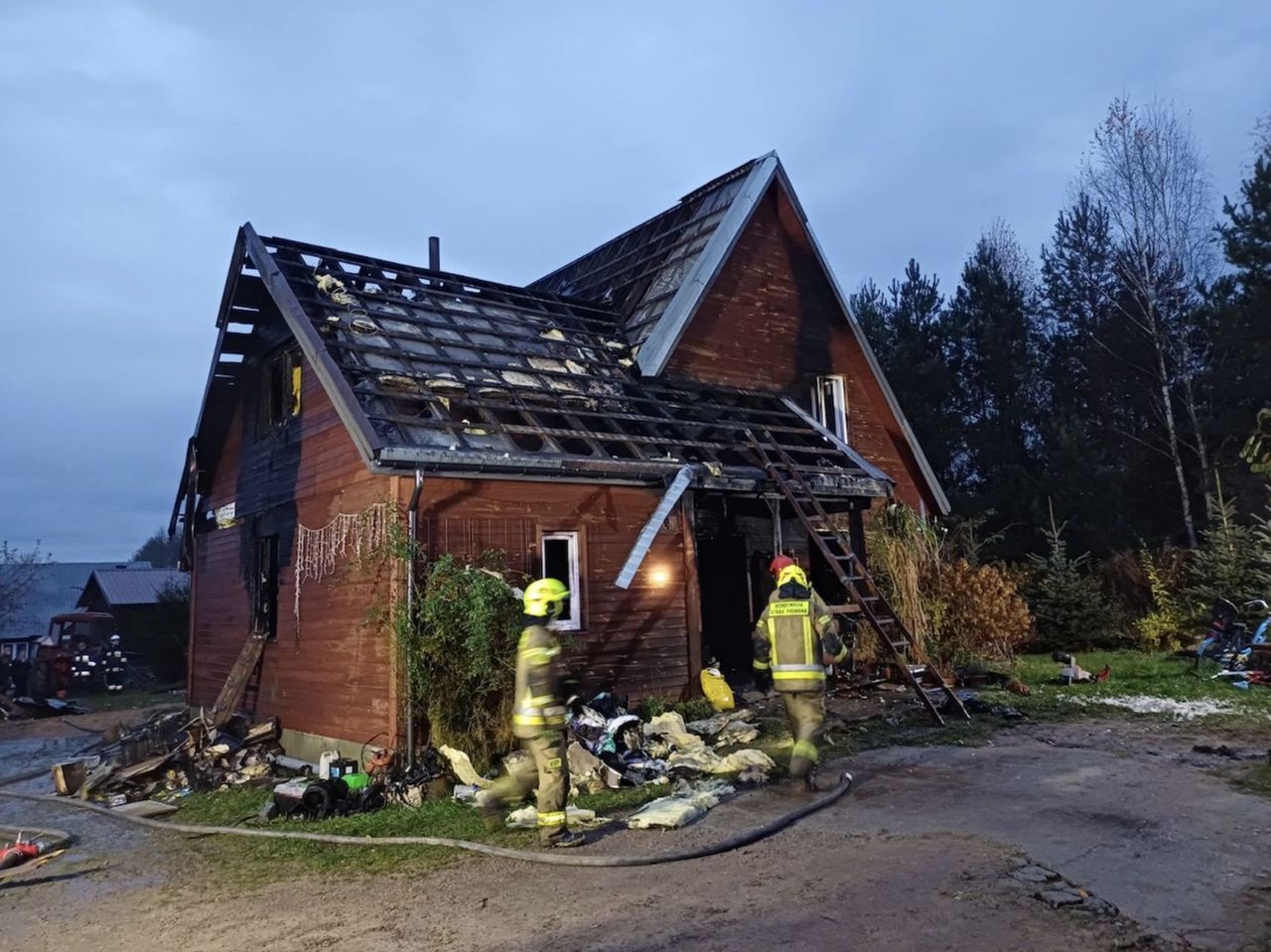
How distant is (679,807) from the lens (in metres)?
6.93

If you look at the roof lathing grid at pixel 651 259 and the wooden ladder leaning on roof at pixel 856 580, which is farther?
the roof lathing grid at pixel 651 259

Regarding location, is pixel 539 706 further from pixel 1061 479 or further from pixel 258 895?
pixel 1061 479

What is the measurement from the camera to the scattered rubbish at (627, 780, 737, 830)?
22.1ft

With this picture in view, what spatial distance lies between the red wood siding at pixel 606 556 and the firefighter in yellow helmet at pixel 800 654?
296cm

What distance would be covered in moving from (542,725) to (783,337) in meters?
12.3

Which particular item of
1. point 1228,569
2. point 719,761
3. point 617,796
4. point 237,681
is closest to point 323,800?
point 617,796

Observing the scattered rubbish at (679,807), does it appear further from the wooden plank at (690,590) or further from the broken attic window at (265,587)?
the broken attic window at (265,587)

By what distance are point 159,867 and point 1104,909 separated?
22.1ft

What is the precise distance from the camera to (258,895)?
235 inches

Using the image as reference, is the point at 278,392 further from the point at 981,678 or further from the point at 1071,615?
the point at 1071,615

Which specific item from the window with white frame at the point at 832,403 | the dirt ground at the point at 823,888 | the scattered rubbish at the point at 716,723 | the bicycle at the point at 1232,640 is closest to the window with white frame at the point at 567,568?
the scattered rubbish at the point at 716,723

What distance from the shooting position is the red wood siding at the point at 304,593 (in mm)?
10172

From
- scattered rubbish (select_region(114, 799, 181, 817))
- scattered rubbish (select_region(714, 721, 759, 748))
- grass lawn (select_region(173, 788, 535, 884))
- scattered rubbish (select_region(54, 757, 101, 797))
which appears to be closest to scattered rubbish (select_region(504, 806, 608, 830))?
grass lawn (select_region(173, 788, 535, 884))

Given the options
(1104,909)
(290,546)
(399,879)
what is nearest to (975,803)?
(1104,909)
